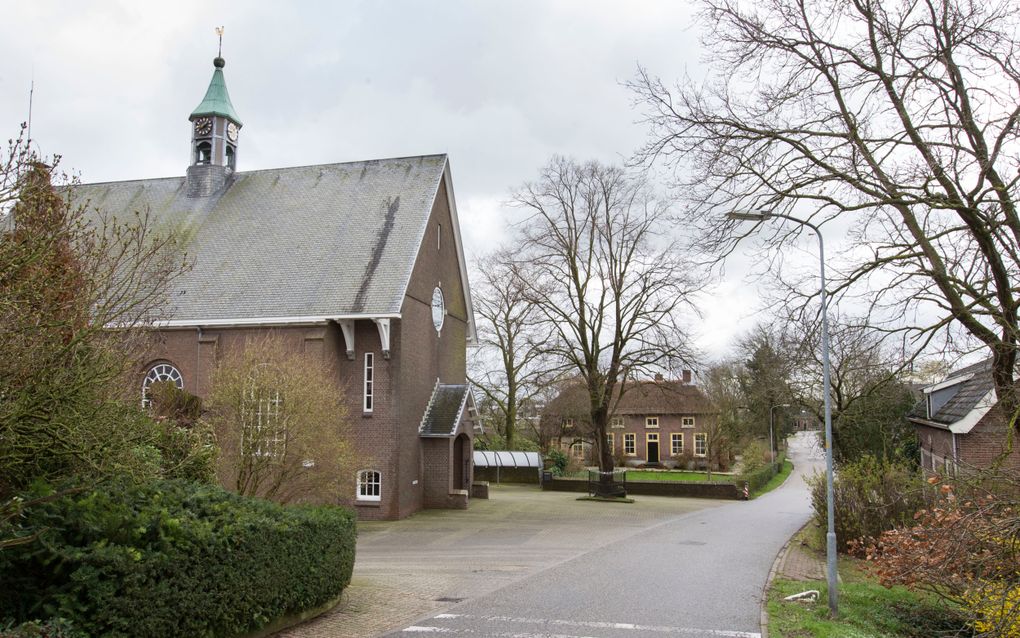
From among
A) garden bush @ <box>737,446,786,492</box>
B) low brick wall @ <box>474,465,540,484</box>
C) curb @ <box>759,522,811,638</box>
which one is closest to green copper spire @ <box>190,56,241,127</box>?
low brick wall @ <box>474,465,540,484</box>

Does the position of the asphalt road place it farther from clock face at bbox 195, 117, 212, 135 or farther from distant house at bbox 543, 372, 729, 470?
distant house at bbox 543, 372, 729, 470

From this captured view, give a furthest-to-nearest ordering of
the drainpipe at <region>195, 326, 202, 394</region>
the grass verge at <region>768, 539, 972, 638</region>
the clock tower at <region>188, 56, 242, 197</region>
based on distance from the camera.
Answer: the clock tower at <region>188, 56, 242, 197</region>, the drainpipe at <region>195, 326, 202, 394</region>, the grass verge at <region>768, 539, 972, 638</region>

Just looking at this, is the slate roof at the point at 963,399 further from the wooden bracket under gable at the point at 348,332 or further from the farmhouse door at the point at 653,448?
the farmhouse door at the point at 653,448

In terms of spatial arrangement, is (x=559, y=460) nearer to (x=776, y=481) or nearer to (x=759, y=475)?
(x=759, y=475)

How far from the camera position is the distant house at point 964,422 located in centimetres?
2034

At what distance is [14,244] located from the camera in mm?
6012

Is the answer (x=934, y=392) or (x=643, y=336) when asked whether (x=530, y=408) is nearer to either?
(x=643, y=336)

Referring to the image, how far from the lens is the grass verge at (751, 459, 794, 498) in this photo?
44.1m

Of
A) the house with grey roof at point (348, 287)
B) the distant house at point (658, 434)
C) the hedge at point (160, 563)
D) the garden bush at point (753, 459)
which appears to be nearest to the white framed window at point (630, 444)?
the distant house at point (658, 434)

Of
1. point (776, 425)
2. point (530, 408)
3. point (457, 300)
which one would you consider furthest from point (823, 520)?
point (776, 425)

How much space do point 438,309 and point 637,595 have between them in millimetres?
18258

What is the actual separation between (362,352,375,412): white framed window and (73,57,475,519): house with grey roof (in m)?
0.05

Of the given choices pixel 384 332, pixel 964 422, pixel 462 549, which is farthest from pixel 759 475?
pixel 462 549

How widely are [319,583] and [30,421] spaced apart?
555cm
